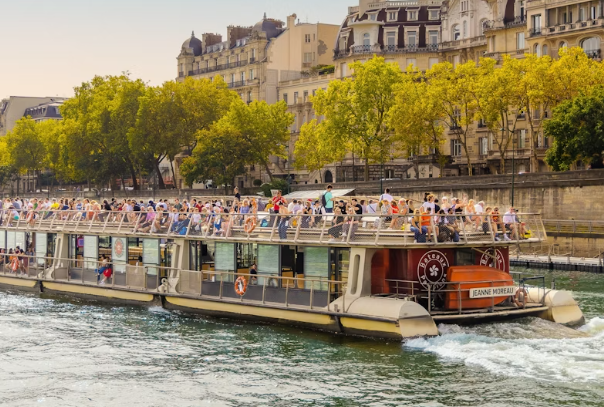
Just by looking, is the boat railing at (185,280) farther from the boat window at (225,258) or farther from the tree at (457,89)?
the tree at (457,89)

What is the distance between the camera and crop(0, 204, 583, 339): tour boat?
27078 millimetres

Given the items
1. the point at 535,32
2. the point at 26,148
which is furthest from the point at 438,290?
the point at 26,148

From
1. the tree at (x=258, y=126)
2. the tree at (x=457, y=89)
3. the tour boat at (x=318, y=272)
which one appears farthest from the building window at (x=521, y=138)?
the tour boat at (x=318, y=272)

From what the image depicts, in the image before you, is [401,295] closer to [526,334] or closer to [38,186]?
[526,334]

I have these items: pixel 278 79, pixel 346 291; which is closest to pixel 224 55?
pixel 278 79

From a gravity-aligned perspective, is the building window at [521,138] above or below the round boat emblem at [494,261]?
above

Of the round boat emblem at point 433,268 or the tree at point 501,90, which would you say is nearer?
the round boat emblem at point 433,268

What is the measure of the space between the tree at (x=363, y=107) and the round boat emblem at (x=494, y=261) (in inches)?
2036

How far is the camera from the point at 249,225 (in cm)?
3105

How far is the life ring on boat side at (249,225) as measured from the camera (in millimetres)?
30938

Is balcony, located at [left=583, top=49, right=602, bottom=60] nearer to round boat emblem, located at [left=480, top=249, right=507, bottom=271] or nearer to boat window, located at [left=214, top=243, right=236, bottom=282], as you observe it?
round boat emblem, located at [left=480, top=249, right=507, bottom=271]

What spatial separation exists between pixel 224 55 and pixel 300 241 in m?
102

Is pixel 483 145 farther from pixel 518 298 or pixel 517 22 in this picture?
pixel 518 298

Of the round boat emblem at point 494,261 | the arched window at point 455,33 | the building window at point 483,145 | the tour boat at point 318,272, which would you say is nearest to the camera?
the tour boat at point 318,272
